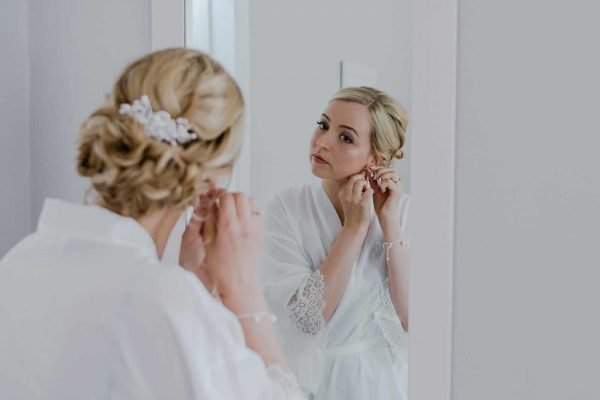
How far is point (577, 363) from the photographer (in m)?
0.95

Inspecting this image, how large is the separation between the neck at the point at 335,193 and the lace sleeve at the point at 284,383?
0.33 meters

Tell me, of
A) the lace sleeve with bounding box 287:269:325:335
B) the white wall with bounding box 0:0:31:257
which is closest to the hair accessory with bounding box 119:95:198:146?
the lace sleeve with bounding box 287:269:325:335

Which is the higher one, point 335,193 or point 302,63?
point 302,63

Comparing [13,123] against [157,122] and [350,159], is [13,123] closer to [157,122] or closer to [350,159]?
[350,159]

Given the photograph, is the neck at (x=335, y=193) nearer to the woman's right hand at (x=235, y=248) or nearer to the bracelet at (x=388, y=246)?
the bracelet at (x=388, y=246)

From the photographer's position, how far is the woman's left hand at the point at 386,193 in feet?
3.72

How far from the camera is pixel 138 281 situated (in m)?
0.83

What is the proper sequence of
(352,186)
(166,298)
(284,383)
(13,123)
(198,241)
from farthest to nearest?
1. (13,123)
2. (352,186)
3. (198,241)
4. (284,383)
5. (166,298)

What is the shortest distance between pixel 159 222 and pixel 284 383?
0.83ft

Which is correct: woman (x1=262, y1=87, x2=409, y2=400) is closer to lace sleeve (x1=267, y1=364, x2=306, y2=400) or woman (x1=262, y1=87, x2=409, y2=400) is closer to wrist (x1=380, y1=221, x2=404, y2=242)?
wrist (x1=380, y1=221, x2=404, y2=242)

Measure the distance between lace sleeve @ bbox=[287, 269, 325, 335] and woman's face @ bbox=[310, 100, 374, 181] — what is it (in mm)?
167

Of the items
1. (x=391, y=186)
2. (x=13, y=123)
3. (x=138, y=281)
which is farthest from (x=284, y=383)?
(x=13, y=123)

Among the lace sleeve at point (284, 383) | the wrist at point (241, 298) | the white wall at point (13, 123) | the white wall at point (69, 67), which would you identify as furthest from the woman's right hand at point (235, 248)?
the white wall at point (13, 123)

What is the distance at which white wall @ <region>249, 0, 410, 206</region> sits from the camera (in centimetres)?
112
